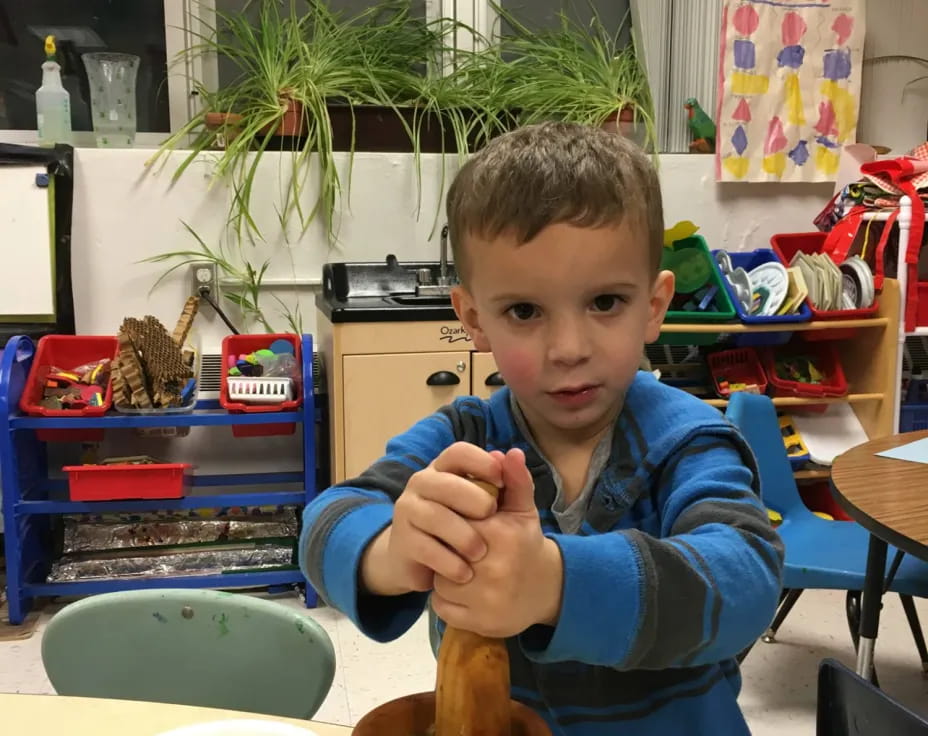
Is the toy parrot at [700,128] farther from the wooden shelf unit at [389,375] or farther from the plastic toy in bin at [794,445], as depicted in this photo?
the plastic toy in bin at [794,445]

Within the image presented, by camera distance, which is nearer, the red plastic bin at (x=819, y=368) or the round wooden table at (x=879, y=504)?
the round wooden table at (x=879, y=504)

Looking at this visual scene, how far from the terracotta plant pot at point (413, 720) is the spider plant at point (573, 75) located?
8.44 feet

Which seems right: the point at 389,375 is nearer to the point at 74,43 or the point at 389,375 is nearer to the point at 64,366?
the point at 64,366

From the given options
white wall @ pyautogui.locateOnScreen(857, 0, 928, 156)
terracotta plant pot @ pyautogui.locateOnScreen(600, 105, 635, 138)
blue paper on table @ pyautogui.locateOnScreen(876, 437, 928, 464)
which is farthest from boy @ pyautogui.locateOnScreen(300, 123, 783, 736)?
white wall @ pyautogui.locateOnScreen(857, 0, 928, 156)

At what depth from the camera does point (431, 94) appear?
2.88m

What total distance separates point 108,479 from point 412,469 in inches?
77.5

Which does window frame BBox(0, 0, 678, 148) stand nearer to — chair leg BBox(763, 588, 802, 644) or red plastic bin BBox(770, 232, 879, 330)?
red plastic bin BBox(770, 232, 879, 330)

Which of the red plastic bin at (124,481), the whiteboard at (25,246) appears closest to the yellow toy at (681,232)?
the red plastic bin at (124,481)

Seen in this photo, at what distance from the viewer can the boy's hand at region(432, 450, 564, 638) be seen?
407 millimetres

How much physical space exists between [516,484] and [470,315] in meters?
0.33

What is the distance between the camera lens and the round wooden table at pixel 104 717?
76 cm

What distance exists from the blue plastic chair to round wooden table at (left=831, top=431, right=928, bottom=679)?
0.43ft

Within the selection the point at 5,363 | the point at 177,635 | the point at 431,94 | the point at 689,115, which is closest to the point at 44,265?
the point at 5,363

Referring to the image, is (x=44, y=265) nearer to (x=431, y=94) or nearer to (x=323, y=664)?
(x=431, y=94)
